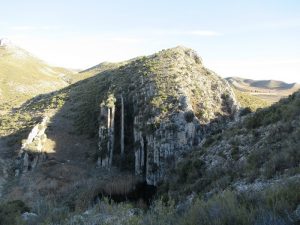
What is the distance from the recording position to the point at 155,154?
38188 millimetres

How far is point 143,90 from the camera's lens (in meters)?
50.4

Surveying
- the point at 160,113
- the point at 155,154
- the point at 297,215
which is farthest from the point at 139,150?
the point at 297,215

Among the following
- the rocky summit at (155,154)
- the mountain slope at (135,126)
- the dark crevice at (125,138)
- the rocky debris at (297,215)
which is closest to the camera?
the rocky debris at (297,215)

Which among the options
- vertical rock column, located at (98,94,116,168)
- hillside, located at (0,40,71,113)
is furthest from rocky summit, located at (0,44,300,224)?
hillside, located at (0,40,71,113)

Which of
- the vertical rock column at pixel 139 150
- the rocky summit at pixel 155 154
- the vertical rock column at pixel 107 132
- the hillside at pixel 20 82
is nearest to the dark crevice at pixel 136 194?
the rocky summit at pixel 155 154

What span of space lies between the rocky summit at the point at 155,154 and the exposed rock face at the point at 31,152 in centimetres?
12

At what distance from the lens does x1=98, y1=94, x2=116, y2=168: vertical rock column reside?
142 ft

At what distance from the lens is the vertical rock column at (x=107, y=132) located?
43312mm

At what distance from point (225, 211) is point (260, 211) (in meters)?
0.73

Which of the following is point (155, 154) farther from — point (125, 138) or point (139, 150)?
point (125, 138)

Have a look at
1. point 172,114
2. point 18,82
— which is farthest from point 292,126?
point 18,82

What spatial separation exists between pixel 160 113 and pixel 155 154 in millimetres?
5941

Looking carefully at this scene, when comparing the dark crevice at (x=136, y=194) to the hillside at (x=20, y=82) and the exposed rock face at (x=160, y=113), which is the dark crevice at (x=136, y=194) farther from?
the hillside at (x=20, y=82)

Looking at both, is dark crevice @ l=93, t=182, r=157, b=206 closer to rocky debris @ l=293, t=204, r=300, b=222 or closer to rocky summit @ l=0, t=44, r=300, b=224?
rocky summit @ l=0, t=44, r=300, b=224
